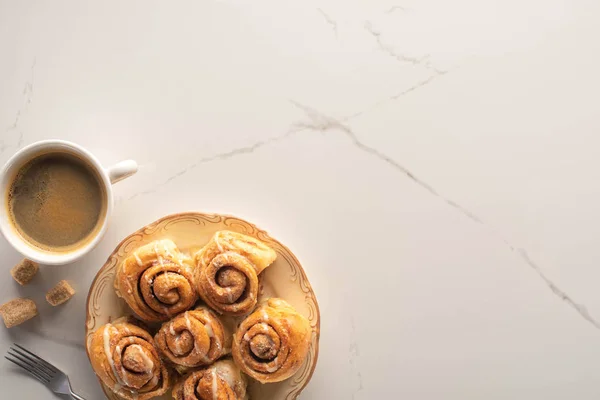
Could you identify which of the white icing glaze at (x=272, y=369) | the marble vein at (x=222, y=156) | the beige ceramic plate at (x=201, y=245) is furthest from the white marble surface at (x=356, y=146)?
the white icing glaze at (x=272, y=369)

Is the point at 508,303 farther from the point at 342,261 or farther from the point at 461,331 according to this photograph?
the point at 342,261

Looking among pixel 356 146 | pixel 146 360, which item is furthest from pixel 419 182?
pixel 146 360

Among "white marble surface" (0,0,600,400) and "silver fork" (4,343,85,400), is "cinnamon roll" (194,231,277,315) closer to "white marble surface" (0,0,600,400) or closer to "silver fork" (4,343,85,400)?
"white marble surface" (0,0,600,400)

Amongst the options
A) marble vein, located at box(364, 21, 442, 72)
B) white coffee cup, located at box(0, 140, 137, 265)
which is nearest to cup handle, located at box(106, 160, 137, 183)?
white coffee cup, located at box(0, 140, 137, 265)

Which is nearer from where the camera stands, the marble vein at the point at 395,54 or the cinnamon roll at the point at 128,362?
the cinnamon roll at the point at 128,362

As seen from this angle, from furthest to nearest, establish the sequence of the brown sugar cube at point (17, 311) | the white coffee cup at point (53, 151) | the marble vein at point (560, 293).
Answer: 1. the marble vein at point (560, 293)
2. the brown sugar cube at point (17, 311)
3. the white coffee cup at point (53, 151)

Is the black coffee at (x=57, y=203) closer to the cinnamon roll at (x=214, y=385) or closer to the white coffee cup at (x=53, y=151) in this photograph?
the white coffee cup at (x=53, y=151)

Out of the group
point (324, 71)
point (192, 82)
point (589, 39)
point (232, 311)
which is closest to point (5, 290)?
point (232, 311)
